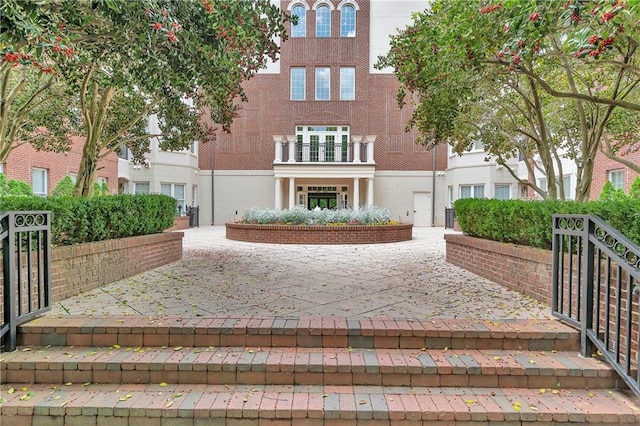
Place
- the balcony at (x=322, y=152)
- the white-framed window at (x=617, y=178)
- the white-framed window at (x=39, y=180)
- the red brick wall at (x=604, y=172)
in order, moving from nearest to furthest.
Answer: the red brick wall at (x=604, y=172) < the white-framed window at (x=617, y=178) < the white-framed window at (x=39, y=180) < the balcony at (x=322, y=152)

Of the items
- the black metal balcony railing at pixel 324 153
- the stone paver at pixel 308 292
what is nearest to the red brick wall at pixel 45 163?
the stone paver at pixel 308 292

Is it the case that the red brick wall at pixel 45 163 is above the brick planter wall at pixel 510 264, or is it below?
above

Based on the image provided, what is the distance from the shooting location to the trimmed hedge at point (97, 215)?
4.23 meters

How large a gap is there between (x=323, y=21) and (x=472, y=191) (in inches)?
482

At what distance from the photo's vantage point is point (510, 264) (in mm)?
4984

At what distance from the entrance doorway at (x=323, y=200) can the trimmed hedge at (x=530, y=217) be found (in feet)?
41.3

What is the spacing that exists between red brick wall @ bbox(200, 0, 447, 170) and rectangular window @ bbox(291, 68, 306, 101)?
26 centimetres

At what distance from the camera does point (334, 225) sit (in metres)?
11.1

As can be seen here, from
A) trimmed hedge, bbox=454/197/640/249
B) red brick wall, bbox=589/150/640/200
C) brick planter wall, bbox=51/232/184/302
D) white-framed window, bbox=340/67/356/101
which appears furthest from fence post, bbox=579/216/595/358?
white-framed window, bbox=340/67/356/101

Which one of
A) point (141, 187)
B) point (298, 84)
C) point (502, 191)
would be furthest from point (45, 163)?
point (502, 191)

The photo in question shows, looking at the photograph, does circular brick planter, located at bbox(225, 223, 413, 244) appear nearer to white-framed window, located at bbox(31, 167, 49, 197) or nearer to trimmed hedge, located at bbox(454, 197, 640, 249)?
trimmed hedge, located at bbox(454, 197, 640, 249)

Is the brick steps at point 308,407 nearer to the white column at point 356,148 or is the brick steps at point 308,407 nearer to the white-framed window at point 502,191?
the white column at point 356,148

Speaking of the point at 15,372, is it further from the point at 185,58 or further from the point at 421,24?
the point at 421,24

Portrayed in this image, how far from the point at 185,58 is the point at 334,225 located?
7953 mm
